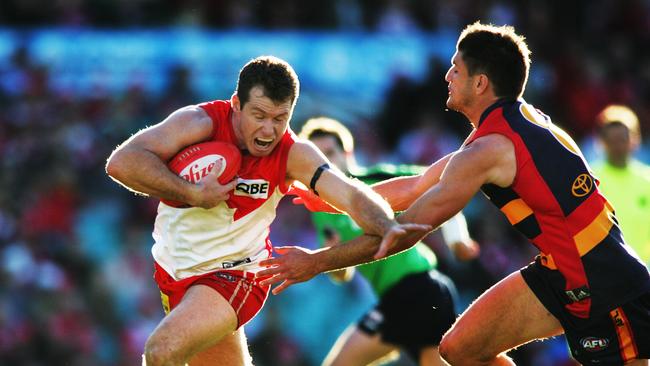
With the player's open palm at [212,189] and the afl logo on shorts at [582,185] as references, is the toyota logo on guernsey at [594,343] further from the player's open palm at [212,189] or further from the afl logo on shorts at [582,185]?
the player's open palm at [212,189]

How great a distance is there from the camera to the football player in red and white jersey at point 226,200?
20.2 ft

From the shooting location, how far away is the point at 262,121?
6.35 metres

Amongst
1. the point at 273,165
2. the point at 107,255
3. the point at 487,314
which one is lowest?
the point at 107,255

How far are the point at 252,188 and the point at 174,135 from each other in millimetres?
540

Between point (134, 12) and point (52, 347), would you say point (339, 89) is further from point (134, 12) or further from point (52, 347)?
point (52, 347)

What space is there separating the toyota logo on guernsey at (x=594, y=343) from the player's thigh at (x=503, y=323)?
0.59ft

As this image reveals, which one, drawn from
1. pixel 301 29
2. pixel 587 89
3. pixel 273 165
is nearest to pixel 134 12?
pixel 301 29

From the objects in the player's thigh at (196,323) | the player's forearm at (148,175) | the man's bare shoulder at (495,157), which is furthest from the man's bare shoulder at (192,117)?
the man's bare shoulder at (495,157)

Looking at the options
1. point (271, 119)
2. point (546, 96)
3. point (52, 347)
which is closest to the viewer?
point (271, 119)

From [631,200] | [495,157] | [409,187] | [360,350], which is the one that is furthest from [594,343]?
[631,200]

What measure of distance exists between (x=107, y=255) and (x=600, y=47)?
7.57 meters

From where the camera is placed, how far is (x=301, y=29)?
1509cm

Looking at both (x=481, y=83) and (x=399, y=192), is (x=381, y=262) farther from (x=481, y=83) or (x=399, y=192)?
(x=481, y=83)

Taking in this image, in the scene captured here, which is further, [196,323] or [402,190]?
[402,190]
